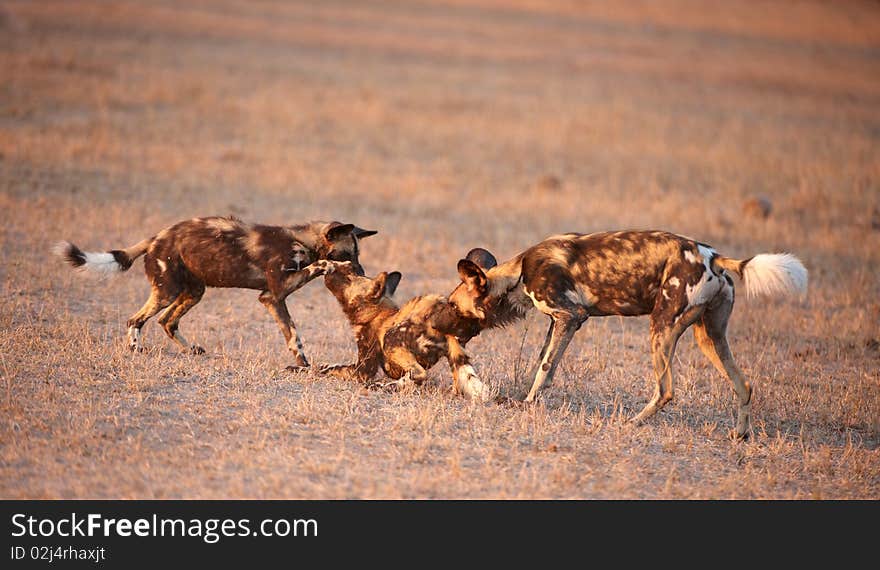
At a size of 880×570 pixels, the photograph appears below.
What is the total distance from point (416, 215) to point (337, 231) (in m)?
6.34

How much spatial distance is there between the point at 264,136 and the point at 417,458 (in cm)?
1275

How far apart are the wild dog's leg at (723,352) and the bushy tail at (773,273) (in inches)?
10.9

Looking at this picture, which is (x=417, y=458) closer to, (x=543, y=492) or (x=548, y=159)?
(x=543, y=492)

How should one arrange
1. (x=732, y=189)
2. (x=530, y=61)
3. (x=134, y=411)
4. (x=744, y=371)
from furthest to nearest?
(x=530, y=61), (x=732, y=189), (x=744, y=371), (x=134, y=411)

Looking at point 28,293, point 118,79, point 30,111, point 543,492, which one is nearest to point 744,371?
point 543,492

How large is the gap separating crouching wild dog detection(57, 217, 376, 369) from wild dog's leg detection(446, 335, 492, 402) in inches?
40.9

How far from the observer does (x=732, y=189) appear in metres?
16.9

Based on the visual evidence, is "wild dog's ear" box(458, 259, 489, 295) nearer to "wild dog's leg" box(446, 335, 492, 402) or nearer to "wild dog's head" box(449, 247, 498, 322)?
"wild dog's head" box(449, 247, 498, 322)

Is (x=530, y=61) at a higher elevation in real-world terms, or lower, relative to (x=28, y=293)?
higher

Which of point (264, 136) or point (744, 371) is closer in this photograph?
point (744, 371)

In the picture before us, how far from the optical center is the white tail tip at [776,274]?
22.1 feet

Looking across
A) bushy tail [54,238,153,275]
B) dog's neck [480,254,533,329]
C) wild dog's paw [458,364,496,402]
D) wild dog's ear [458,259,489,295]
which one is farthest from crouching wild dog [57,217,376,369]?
wild dog's paw [458,364,496,402]

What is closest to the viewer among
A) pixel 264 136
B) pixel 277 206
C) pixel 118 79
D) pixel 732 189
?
pixel 277 206

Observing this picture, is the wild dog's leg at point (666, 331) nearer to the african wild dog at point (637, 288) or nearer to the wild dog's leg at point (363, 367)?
the african wild dog at point (637, 288)
